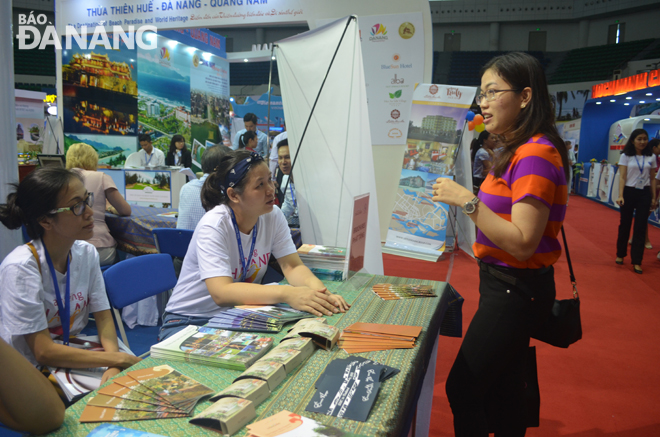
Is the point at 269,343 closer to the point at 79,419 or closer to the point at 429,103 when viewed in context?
the point at 79,419

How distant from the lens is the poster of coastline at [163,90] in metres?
8.34

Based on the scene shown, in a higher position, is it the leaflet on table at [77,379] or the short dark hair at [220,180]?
the short dark hair at [220,180]

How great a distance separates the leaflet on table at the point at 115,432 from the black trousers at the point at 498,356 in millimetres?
932

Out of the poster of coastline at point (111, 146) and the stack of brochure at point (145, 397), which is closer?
the stack of brochure at point (145, 397)

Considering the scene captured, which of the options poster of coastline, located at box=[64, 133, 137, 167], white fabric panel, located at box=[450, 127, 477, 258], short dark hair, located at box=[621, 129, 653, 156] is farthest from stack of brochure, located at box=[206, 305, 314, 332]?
poster of coastline, located at box=[64, 133, 137, 167]

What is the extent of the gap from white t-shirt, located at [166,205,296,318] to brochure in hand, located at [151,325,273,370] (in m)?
0.35

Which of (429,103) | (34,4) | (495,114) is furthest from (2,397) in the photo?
(34,4)

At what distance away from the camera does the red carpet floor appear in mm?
2135

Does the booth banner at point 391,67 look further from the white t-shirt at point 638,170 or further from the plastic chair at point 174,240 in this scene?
the plastic chair at point 174,240

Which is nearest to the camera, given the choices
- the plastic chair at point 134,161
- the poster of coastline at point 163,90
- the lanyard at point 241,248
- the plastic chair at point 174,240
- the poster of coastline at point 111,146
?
the lanyard at point 241,248

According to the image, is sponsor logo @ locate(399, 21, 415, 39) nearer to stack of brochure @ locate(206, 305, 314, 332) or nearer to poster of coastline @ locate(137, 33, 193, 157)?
stack of brochure @ locate(206, 305, 314, 332)

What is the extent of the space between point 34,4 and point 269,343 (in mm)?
20971

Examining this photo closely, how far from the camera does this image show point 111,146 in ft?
26.6

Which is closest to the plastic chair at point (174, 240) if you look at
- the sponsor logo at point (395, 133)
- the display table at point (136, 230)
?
the display table at point (136, 230)
